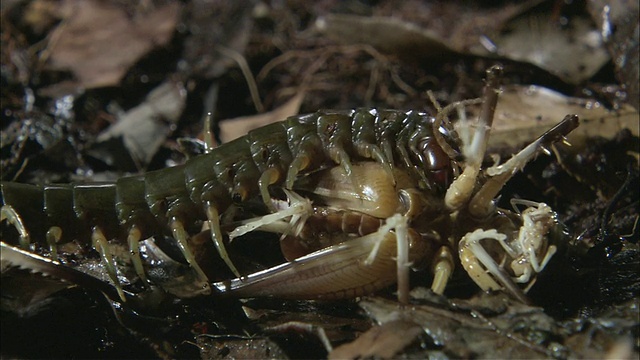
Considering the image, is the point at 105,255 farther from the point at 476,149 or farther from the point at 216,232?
the point at 476,149

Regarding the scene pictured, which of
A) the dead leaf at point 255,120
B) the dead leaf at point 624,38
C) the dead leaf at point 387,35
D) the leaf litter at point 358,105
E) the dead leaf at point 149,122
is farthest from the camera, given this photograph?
the dead leaf at point 387,35

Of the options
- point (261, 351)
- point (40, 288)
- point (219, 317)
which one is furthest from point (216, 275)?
point (40, 288)

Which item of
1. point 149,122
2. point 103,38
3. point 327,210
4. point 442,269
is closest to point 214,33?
point 103,38

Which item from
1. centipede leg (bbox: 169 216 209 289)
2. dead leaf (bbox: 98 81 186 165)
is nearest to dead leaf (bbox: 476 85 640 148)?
centipede leg (bbox: 169 216 209 289)

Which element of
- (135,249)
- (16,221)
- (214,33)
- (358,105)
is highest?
(16,221)

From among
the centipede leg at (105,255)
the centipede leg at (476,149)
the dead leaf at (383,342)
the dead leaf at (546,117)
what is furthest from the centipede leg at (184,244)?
the dead leaf at (546,117)

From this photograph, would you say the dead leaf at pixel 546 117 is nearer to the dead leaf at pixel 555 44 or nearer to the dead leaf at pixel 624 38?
the dead leaf at pixel 624 38
